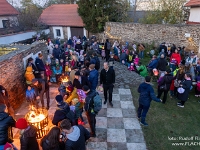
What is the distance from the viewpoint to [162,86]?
730 centimetres

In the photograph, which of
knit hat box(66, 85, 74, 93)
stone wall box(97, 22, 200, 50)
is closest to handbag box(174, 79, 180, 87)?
knit hat box(66, 85, 74, 93)

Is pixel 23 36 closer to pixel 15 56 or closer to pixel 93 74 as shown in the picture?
pixel 15 56

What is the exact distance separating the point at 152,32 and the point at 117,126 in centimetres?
1306

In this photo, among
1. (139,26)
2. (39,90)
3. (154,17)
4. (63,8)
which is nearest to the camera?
(39,90)

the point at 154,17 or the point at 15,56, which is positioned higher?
the point at 154,17

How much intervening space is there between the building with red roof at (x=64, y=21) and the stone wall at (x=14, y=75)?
16.1 m

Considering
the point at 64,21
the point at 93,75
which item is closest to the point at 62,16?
the point at 64,21

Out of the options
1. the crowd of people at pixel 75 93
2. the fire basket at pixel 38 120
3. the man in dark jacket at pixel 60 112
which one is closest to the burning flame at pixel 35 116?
the fire basket at pixel 38 120

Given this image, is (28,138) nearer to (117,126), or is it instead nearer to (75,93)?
(75,93)

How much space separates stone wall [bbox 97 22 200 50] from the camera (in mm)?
15439

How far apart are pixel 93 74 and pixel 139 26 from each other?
40.3 ft

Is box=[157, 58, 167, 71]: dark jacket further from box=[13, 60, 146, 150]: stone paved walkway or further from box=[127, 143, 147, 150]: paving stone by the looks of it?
box=[127, 143, 147, 150]: paving stone

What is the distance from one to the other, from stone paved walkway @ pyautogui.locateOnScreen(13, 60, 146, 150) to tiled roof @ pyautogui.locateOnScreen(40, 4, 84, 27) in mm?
16704

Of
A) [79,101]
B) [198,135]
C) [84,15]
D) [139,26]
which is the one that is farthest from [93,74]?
[84,15]
